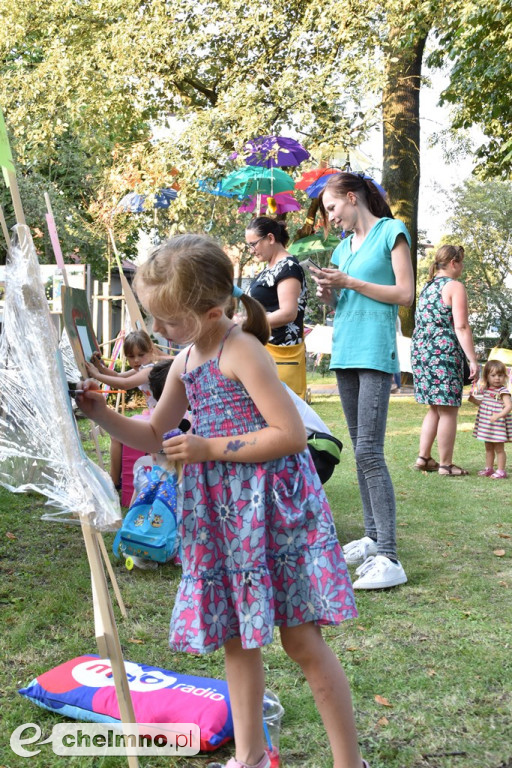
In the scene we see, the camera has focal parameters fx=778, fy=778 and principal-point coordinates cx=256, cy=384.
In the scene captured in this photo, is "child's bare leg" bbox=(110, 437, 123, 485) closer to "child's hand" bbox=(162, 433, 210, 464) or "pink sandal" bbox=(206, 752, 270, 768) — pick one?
"pink sandal" bbox=(206, 752, 270, 768)

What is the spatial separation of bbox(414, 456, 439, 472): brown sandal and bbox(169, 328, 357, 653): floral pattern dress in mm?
4739

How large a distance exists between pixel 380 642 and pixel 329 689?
1.06m

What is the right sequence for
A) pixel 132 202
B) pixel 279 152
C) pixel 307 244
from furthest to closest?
pixel 132 202, pixel 279 152, pixel 307 244

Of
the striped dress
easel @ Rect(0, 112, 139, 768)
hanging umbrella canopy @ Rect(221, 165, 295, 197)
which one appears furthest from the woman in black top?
hanging umbrella canopy @ Rect(221, 165, 295, 197)

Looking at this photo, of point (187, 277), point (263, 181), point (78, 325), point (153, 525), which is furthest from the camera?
point (263, 181)

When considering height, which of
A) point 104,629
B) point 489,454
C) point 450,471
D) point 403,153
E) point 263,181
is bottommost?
point 450,471

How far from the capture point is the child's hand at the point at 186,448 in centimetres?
167

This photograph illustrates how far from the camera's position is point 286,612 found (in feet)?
5.69

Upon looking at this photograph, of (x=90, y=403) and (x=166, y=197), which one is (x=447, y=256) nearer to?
(x=90, y=403)

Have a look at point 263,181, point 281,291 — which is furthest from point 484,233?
point 281,291

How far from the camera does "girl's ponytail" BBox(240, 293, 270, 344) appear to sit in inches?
71.1

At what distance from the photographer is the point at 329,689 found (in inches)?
67.1

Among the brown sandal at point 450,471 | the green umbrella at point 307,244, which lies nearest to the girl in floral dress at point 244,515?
the green umbrella at point 307,244

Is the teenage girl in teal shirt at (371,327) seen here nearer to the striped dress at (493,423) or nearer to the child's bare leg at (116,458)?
the child's bare leg at (116,458)
